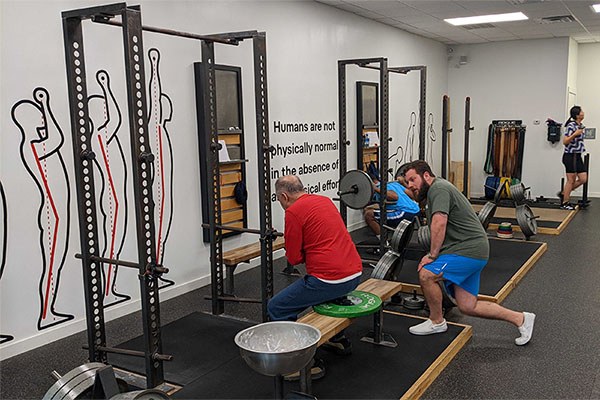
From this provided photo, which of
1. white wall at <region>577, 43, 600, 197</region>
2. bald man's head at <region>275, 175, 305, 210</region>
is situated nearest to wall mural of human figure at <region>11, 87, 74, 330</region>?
bald man's head at <region>275, 175, 305, 210</region>

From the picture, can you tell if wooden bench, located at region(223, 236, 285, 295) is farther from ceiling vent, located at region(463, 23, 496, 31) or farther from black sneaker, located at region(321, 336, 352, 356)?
ceiling vent, located at region(463, 23, 496, 31)

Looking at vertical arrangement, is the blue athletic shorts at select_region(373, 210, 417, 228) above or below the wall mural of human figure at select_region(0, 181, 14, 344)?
below

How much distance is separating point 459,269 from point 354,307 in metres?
0.78

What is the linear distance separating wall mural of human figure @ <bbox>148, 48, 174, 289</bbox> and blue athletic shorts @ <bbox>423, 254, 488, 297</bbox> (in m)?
2.17

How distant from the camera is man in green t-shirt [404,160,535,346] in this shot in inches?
134

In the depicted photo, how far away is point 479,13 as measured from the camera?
23.5ft

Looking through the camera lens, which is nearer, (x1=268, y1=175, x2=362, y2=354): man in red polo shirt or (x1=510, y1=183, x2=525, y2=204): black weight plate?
(x1=268, y1=175, x2=362, y2=354): man in red polo shirt

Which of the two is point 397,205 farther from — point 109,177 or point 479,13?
point 479,13

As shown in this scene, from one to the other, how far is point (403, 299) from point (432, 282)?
869 millimetres

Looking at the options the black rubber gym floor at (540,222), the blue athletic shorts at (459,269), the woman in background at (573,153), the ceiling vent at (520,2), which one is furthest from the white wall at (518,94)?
the blue athletic shorts at (459,269)

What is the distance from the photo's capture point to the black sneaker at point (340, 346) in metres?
3.29

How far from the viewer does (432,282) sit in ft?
11.5

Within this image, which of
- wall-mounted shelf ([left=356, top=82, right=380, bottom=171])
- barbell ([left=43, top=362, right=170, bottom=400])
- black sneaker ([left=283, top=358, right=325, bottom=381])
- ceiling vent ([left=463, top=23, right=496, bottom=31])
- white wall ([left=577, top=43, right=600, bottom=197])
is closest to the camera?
barbell ([left=43, top=362, right=170, bottom=400])

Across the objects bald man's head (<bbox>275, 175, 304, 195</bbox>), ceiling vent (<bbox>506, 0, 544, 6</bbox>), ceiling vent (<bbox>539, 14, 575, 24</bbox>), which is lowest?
bald man's head (<bbox>275, 175, 304, 195</bbox>)
